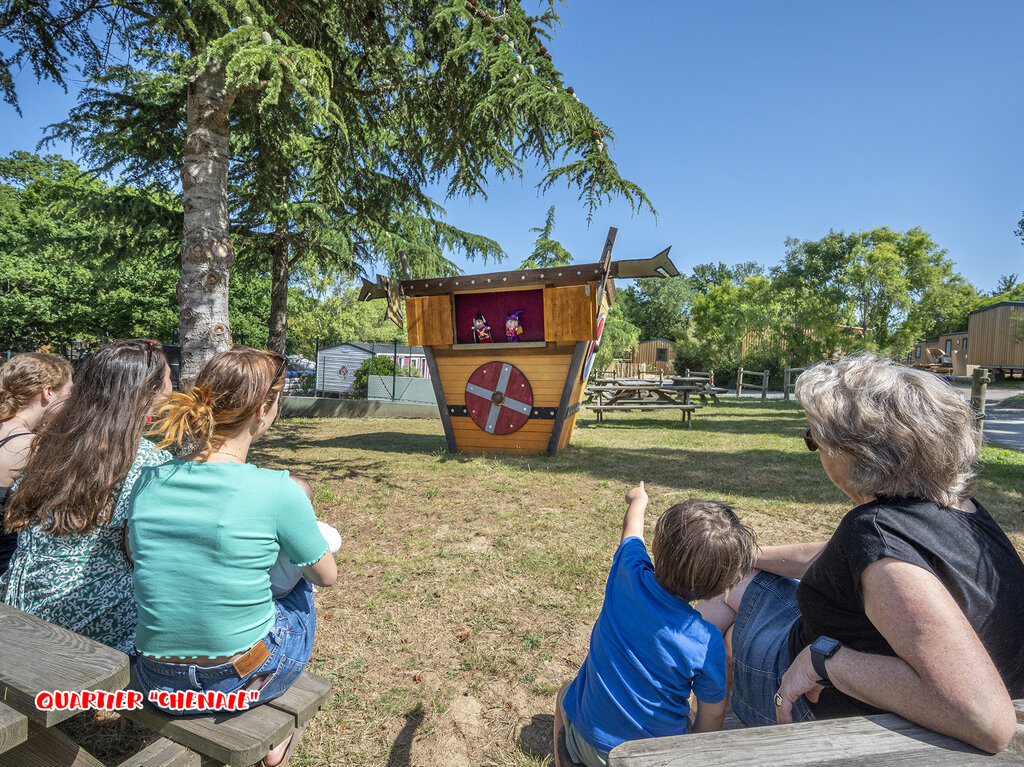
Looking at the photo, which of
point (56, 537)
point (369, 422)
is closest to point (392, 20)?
point (56, 537)

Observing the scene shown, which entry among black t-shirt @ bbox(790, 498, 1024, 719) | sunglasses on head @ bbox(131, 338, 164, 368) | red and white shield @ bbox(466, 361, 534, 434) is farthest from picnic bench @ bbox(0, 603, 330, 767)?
red and white shield @ bbox(466, 361, 534, 434)

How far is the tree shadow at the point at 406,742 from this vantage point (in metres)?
2.05

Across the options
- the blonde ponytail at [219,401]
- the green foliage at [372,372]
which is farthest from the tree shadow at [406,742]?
the green foliage at [372,372]

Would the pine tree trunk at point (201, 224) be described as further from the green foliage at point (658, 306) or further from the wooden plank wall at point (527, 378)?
the green foliage at point (658, 306)

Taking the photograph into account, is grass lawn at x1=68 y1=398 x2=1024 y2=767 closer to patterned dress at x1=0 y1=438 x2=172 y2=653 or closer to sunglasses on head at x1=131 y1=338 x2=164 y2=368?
patterned dress at x1=0 y1=438 x2=172 y2=653

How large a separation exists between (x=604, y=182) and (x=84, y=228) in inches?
995

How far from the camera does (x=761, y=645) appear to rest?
1.65m

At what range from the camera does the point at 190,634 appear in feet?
4.93

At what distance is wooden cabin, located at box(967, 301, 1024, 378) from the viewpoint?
3272cm

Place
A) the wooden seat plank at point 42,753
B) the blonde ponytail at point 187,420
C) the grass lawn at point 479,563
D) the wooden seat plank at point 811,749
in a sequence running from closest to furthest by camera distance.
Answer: the wooden seat plank at point 811,749 < the wooden seat plank at point 42,753 < the blonde ponytail at point 187,420 < the grass lawn at point 479,563

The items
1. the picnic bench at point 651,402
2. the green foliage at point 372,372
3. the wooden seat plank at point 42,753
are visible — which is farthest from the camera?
the green foliage at point 372,372

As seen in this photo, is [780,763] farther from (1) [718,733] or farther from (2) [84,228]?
(2) [84,228]

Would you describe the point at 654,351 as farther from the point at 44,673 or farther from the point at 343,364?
the point at 44,673

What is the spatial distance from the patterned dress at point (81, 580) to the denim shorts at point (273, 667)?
188 mm
